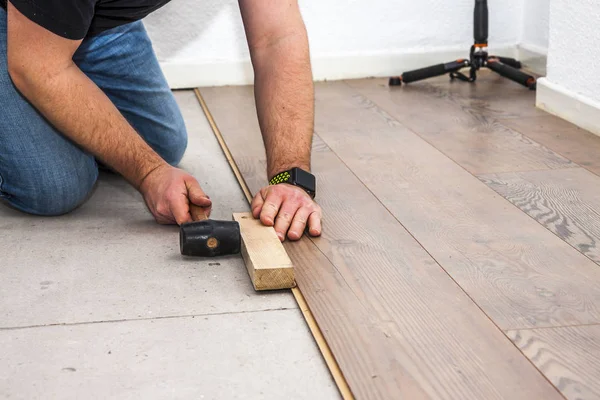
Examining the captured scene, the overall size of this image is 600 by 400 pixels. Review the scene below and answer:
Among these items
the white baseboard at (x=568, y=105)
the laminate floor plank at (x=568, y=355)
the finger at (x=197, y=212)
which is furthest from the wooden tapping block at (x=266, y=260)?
the white baseboard at (x=568, y=105)

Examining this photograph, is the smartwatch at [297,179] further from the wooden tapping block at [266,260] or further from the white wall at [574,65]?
the white wall at [574,65]

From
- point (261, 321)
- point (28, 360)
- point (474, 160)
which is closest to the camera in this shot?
point (28, 360)

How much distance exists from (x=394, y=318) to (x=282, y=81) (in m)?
0.72

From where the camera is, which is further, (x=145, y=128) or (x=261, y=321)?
(x=145, y=128)

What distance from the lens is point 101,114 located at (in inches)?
65.1

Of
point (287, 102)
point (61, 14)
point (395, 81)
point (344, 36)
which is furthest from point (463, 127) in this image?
point (61, 14)

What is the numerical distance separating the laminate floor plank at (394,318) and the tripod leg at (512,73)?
4.39ft

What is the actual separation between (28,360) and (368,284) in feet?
1.86

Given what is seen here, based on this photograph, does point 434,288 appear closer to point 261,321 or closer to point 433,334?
point 433,334

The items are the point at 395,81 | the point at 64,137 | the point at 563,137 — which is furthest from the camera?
the point at 395,81

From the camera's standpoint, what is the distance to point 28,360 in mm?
1210

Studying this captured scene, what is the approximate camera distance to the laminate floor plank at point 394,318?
1118mm

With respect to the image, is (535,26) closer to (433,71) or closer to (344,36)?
(433,71)

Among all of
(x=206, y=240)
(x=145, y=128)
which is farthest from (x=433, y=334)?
(x=145, y=128)
